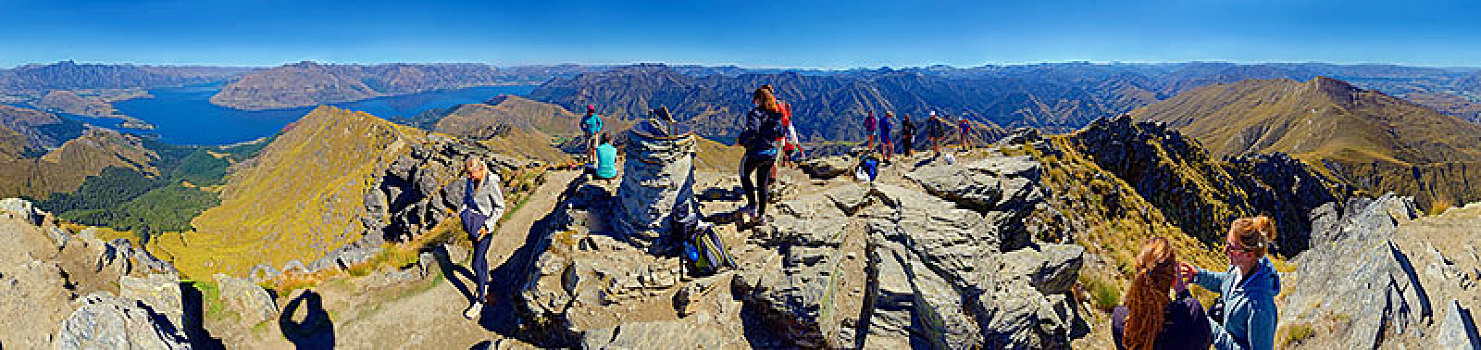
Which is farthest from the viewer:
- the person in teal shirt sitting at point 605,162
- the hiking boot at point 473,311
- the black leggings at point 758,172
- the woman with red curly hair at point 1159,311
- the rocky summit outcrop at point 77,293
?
the person in teal shirt sitting at point 605,162

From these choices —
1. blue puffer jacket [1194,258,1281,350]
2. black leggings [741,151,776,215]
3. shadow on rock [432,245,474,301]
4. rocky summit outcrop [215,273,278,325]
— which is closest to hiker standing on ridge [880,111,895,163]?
black leggings [741,151,776,215]

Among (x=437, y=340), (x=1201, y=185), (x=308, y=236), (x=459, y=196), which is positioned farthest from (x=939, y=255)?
(x=308, y=236)

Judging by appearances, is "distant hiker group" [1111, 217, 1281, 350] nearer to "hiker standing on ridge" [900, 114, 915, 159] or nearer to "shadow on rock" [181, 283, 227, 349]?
"hiker standing on ridge" [900, 114, 915, 159]

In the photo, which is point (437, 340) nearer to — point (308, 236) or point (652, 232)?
point (652, 232)

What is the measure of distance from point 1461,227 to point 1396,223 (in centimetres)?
145

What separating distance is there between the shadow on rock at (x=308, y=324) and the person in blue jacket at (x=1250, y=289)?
18.4 metres

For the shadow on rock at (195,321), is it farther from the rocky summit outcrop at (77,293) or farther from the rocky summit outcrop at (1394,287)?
the rocky summit outcrop at (1394,287)

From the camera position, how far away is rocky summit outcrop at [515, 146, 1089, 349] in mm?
9952

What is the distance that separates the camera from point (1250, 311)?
539 centimetres

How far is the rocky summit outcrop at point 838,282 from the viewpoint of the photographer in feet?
32.7

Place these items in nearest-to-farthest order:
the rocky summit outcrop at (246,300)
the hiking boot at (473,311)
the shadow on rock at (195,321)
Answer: the shadow on rock at (195,321)
the rocky summit outcrop at (246,300)
the hiking boot at (473,311)

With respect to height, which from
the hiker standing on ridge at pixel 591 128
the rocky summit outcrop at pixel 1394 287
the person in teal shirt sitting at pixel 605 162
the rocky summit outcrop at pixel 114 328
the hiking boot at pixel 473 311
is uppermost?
the hiker standing on ridge at pixel 591 128

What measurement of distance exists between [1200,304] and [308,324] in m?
19.3

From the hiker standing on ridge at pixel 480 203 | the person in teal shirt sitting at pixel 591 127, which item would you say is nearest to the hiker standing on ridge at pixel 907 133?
the person in teal shirt sitting at pixel 591 127
